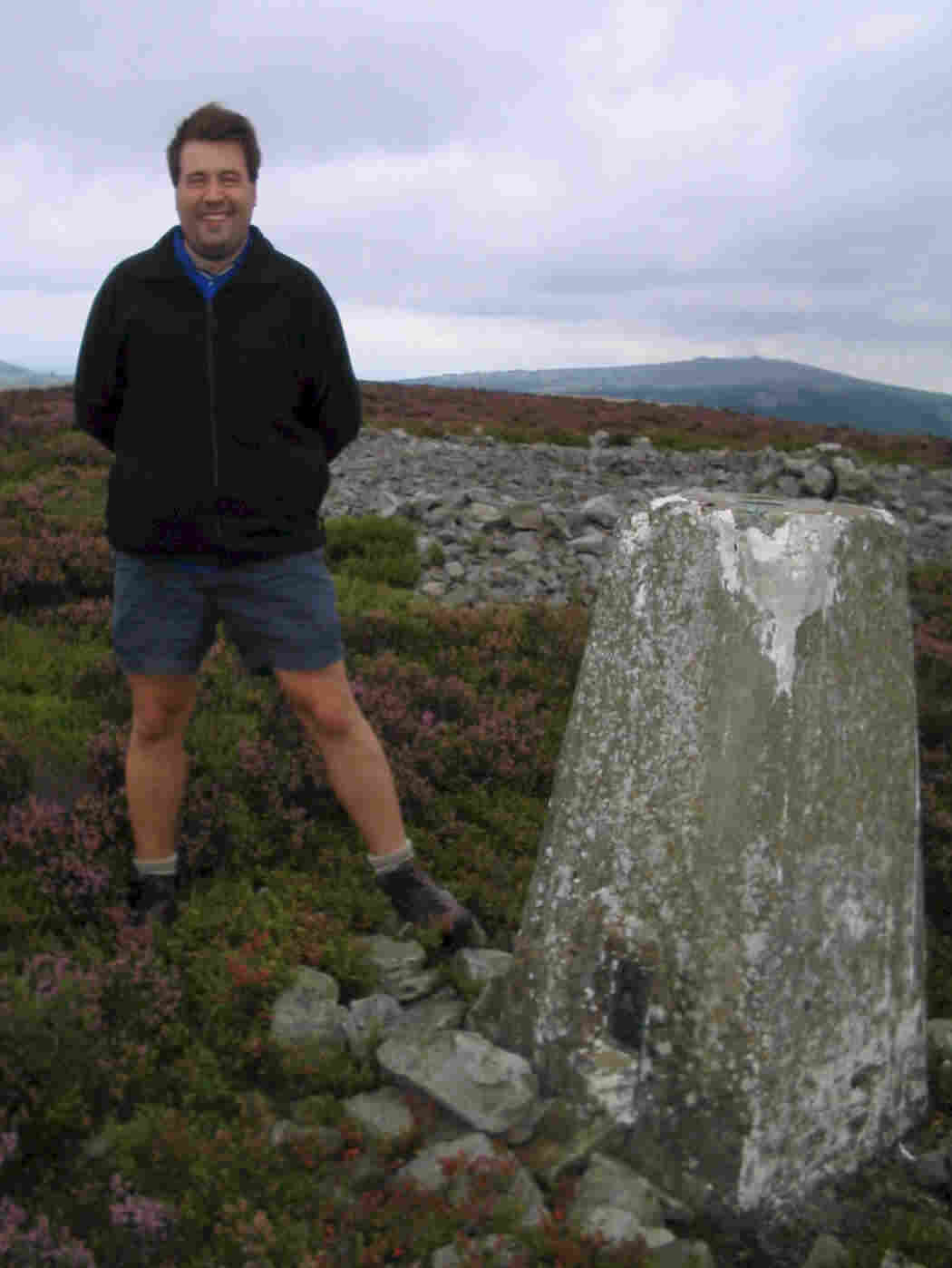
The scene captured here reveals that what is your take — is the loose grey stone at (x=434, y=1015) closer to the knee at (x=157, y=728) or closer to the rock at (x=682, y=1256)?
the rock at (x=682, y=1256)

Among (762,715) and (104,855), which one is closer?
(762,715)

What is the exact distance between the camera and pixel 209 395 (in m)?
3.97

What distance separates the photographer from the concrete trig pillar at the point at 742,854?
11.3 feet

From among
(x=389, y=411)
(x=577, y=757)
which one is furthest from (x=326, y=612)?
(x=389, y=411)

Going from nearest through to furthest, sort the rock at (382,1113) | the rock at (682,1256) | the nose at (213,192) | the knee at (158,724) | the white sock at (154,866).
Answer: the rock at (682,1256)
the rock at (382,1113)
the nose at (213,192)
the knee at (158,724)
the white sock at (154,866)

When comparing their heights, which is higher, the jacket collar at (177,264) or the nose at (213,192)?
the nose at (213,192)

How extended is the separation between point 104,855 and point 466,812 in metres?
1.89

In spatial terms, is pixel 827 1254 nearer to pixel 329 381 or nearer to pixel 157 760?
pixel 157 760

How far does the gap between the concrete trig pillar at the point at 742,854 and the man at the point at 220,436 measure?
1090 millimetres

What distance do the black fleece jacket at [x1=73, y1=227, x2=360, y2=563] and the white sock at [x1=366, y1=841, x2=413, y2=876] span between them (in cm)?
129

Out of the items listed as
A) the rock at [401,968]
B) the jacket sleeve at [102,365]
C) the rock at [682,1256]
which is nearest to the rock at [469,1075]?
the rock at [401,968]

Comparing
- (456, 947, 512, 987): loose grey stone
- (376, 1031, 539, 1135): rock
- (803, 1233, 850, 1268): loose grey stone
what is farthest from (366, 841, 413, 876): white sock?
(803, 1233, 850, 1268): loose grey stone

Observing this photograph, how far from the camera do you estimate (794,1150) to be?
3584 millimetres

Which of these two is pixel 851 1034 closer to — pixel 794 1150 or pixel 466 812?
pixel 794 1150
